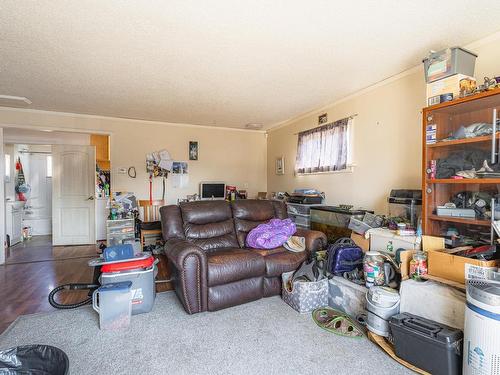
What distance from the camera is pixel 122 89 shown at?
3.22 meters

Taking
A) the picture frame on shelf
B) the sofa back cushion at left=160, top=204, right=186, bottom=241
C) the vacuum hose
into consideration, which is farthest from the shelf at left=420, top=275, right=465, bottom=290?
the vacuum hose

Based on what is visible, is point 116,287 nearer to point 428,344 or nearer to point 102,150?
point 428,344

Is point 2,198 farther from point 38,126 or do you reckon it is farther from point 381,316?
point 381,316

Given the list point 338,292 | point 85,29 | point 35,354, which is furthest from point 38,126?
point 338,292

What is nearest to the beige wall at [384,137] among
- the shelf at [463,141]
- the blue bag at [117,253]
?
the shelf at [463,141]

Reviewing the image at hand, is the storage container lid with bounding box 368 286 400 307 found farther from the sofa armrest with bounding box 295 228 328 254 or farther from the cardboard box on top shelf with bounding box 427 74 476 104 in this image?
the cardboard box on top shelf with bounding box 427 74 476 104

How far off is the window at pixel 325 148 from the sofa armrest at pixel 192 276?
233 centimetres

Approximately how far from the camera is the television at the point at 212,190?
4.86 m

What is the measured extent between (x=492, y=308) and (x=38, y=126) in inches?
217

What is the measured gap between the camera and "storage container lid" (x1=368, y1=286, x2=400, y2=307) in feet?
6.18

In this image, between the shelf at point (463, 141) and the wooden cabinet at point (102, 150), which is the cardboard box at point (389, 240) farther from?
the wooden cabinet at point (102, 150)

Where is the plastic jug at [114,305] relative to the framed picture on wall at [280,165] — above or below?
below

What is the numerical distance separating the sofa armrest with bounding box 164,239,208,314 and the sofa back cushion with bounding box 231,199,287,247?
812mm

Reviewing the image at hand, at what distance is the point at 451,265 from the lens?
1751mm
